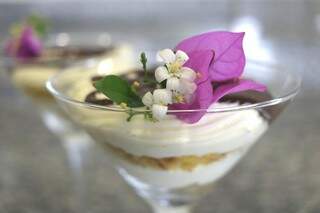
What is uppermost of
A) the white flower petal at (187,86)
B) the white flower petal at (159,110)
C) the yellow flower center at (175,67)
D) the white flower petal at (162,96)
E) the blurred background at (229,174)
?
the yellow flower center at (175,67)

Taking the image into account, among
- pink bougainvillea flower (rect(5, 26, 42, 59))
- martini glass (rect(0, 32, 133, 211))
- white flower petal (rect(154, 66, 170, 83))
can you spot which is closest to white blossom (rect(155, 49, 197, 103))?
white flower petal (rect(154, 66, 170, 83))

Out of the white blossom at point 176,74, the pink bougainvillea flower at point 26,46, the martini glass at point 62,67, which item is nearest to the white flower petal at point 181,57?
the white blossom at point 176,74

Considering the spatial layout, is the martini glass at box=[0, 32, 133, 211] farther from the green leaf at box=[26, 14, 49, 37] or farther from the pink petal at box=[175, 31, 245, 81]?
the pink petal at box=[175, 31, 245, 81]

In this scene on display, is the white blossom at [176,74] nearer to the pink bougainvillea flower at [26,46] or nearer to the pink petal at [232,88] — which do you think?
the pink petal at [232,88]

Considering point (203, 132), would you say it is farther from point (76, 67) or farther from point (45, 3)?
point (45, 3)

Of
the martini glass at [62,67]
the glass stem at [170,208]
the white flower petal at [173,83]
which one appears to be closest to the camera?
the white flower petal at [173,83]

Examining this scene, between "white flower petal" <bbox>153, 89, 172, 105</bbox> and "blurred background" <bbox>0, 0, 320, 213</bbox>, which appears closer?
"white flower petal" <bbox>153, 89, 172, 105</bbox>
